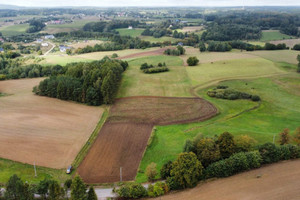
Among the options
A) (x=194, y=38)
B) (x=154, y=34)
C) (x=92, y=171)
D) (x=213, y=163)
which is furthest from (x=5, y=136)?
(x=154, y=34)

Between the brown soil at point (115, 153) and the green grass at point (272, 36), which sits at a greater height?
the green grass at point (272, 36)

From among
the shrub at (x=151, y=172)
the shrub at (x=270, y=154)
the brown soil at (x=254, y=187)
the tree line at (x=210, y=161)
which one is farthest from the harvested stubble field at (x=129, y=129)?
the shrub at (x=270, y=154)

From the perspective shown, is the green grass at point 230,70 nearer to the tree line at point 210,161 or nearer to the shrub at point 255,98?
the shrub at point 255,98

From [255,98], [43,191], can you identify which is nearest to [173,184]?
[43,191]

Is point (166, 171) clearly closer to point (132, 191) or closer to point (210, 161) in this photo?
point (132, 191)

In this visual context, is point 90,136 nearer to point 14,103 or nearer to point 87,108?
point 87,108
